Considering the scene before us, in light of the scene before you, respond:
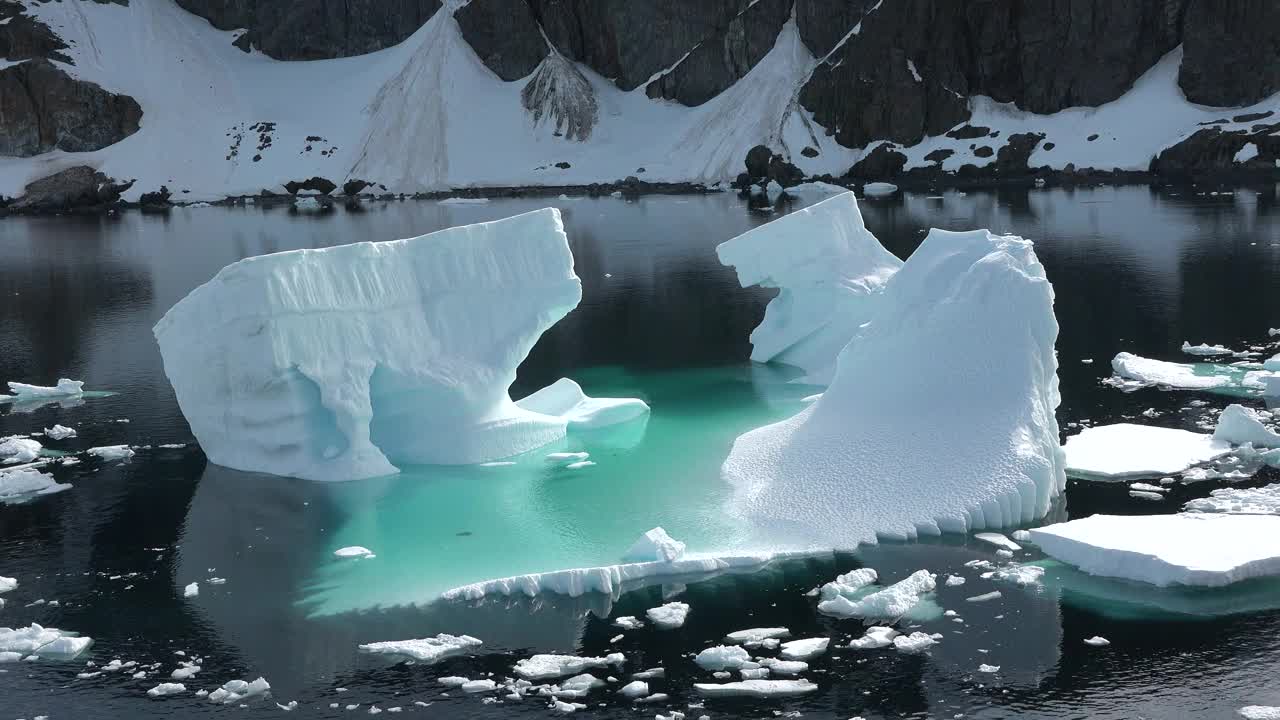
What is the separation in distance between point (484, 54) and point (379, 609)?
67310mm

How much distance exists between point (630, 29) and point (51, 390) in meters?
56.6

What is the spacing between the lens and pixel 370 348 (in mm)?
16734

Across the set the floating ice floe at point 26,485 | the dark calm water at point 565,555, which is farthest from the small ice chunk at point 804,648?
the floating ice floe at point 26,485

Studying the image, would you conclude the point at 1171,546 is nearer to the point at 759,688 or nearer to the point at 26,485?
the point at 759,688

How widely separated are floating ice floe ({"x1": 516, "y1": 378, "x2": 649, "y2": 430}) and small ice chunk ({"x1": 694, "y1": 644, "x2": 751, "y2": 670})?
8.49 m

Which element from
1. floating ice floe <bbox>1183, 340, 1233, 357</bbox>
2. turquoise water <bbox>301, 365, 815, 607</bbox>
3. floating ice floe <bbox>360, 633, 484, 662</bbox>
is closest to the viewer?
floating ice floe <bbox>360, 633, 484, 662</bbox>

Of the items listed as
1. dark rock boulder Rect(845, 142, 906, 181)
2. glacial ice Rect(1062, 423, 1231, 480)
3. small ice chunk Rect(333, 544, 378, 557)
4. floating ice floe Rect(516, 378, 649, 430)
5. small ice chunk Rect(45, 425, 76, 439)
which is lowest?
glacial ice Rect(1062, 423, 1231, 480)

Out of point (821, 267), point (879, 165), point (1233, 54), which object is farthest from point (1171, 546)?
point (1233, 54)

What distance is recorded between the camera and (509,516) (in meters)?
14.7

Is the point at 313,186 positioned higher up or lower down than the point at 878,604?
higher up

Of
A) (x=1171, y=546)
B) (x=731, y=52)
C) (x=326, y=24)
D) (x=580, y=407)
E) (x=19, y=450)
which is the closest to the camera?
(x=1171, y=546)

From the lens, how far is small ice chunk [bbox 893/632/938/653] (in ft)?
34.8

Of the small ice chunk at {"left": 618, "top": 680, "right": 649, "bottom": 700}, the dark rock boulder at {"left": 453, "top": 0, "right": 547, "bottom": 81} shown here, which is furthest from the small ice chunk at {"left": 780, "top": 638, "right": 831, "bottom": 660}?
the dark rock boulder at {"left": 453, "top": 0, "right": 547, "bottom": 81}

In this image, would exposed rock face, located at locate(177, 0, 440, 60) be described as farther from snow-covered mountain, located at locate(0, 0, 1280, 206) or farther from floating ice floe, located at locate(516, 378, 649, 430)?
floating ice floe, located at locate(516, 378, 649, 430)
